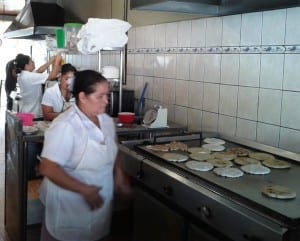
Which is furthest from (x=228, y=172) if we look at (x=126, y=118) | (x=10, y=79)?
(x=10, y=79)

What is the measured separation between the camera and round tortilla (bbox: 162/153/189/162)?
5.68 ft

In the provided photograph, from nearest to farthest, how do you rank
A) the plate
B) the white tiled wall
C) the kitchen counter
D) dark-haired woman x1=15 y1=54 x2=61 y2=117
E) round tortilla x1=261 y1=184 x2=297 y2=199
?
round tortilla x1=261 y1=184 x2=297 y2=199
the white tiled wall
the plate
the kitchen counter
dark-haired woman x1=15 y1=54 x2=61 y2=117

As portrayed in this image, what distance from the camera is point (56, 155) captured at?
4.85 ft

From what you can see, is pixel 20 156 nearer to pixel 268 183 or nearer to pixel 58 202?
pixel 58 202

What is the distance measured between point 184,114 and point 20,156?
3.54 feet

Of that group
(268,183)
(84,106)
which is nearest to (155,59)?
(84,106)

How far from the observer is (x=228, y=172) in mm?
1552

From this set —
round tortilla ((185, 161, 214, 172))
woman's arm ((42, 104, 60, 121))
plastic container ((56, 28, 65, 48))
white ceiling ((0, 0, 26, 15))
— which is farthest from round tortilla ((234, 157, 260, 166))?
white ceiling ((0, 0, 26, 15))

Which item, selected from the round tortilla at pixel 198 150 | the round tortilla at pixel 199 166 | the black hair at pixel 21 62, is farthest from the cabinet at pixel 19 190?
the black hair at pixel 21 62

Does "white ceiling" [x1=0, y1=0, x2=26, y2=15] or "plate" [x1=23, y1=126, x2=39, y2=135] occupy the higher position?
"white ceiling" [x1=0, y1=0, x2=26, y2=15]

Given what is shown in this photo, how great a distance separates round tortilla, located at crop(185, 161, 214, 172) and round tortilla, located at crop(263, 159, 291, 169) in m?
0.26

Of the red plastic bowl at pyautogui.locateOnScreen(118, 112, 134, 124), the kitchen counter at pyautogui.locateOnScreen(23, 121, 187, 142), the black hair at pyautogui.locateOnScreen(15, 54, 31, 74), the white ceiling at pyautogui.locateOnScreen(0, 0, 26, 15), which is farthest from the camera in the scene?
the white ceiling at pyautogui.locateOnScreen(0, 0, 26, 15)

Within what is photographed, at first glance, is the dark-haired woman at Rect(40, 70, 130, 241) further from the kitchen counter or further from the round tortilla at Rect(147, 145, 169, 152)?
the kitchen counter

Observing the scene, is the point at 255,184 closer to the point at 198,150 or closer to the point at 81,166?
the point at 198,150
